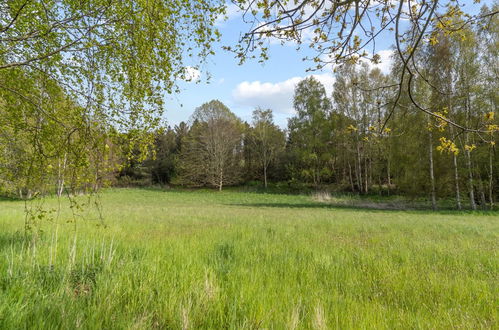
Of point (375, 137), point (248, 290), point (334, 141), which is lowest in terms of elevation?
point (248, 290)

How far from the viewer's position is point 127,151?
15.4 ft

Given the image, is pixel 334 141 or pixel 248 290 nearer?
pixel 248 290

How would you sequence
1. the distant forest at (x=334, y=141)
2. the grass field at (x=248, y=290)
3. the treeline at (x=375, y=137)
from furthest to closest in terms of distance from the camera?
the treeline at (x=375, y=137)
the distant forest at (x=334, y=141)
the grass field at (x=248, y=290)

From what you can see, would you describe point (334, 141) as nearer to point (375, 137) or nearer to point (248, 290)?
point (375, 137)

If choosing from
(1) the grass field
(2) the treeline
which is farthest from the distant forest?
(1) the grass field

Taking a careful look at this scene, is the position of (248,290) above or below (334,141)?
below

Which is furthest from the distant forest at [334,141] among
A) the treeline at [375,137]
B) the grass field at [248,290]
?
the grass field at [248,290]

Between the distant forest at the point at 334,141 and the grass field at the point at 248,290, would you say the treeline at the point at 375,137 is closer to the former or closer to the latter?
the distant forest at the point at 334,141

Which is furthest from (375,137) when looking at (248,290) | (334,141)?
(334,141)

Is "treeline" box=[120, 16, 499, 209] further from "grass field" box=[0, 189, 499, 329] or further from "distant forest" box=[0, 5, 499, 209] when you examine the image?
"grass field" box=[0, 189, 499, 329]

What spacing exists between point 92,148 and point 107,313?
251cm

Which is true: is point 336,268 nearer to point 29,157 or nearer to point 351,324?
point 351,324

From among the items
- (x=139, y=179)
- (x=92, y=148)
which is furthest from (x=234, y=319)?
(x=139, y=179)

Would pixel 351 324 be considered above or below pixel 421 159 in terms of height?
below
